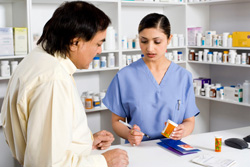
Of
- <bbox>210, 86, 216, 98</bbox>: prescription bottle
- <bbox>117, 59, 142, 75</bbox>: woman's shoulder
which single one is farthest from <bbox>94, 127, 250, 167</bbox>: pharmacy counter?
<bbox>210, 86, 216, 98</bbox>: prescription bottle

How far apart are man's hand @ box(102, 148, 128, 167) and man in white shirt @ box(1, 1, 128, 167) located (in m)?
0.15

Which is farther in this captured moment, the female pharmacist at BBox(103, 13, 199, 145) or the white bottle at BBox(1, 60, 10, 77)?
the white bottle at BBox(1, 60, 10, 77)

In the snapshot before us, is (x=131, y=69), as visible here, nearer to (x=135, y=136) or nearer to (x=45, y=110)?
(x=135, y=136)

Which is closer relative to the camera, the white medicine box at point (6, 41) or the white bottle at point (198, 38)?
the white medicine box at point (6, 41)

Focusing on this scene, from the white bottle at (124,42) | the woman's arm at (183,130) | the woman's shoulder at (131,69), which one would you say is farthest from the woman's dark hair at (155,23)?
the white bottle at (124,42)

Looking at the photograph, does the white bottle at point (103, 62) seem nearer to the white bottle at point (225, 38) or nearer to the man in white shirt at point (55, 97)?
the white bottle at point (225, 38)

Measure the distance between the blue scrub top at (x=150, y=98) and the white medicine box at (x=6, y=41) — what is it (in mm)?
1100

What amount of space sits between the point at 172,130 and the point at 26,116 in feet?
3.09

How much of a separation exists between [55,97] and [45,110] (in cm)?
5

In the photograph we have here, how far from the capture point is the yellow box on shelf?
3.15 meters

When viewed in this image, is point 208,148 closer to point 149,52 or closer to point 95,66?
point 149,52

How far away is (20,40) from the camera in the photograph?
9.06 feet

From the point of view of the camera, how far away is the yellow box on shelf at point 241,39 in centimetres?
315

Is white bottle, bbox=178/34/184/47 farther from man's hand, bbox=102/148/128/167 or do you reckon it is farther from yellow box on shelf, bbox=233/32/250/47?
man's hand, bbox=102/148/128/167
